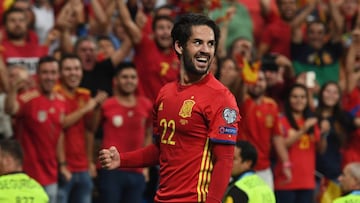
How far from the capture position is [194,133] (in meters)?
6.20

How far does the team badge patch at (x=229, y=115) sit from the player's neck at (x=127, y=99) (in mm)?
4978

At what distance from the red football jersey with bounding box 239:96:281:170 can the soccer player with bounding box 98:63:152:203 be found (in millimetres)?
1283

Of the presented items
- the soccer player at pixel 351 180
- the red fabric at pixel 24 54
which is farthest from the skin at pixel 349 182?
the red fabric at pixel 24 54

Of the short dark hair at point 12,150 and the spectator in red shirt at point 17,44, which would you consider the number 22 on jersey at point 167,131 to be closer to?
the short dark hair at point 12,150

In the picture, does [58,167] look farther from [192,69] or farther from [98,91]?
[192,69]

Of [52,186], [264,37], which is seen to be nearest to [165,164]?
[52,186]

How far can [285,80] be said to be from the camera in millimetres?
12984

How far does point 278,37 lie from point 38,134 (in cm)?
447

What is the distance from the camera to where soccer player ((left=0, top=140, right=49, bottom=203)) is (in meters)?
8.31

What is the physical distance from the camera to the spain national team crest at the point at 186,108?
6.21 meters

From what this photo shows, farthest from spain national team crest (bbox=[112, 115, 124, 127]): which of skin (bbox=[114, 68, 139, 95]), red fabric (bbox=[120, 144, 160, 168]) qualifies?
red fabric (bbox=[120, 144, 160, 168])

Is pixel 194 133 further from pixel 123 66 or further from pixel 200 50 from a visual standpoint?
pixel 123 66

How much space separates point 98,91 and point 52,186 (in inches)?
57.2

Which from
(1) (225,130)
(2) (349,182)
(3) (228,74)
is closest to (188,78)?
(1) (225,130)
